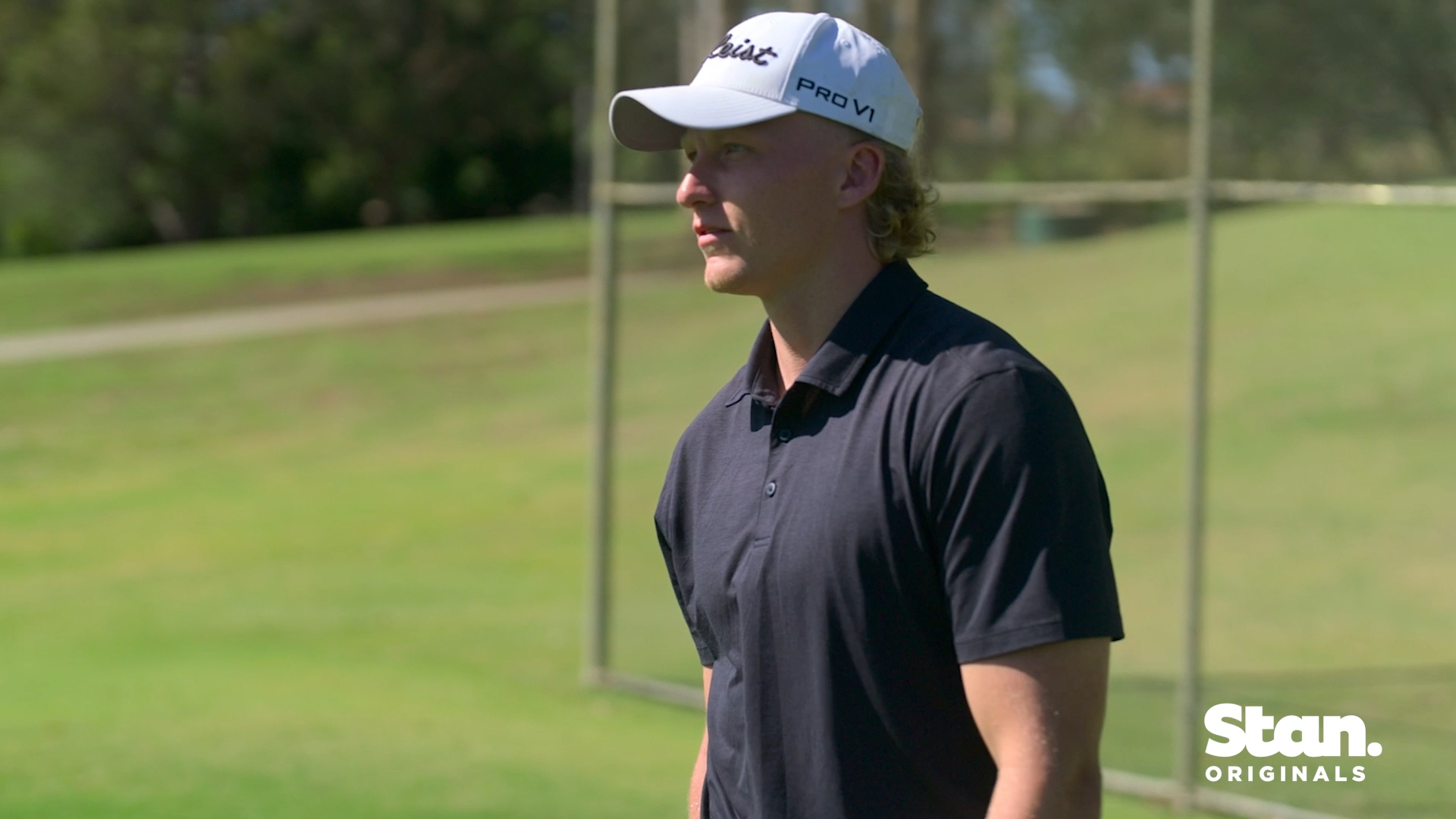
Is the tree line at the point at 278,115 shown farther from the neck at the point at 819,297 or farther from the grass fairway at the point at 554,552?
the neck at the point at 819,297

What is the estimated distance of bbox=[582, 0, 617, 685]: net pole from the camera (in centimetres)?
A: 759

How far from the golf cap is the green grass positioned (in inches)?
916

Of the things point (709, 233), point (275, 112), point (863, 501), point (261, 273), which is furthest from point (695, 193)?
point (275, 112)

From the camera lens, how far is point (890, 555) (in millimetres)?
2117

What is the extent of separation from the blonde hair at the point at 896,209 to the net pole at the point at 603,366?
509cm

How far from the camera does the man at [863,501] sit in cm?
204

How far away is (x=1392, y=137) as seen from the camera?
573 centimetres

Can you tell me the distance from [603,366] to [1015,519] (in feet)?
19.0

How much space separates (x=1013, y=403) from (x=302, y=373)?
63.7 ft

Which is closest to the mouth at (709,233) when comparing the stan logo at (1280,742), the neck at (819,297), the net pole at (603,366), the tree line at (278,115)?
the neck at (819,297)

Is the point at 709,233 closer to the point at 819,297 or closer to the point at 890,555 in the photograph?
the point at 819,297

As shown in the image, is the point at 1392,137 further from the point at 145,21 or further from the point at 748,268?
the point at 145,21

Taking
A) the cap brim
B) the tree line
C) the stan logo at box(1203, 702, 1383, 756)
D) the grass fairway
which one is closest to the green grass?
the grass fairway

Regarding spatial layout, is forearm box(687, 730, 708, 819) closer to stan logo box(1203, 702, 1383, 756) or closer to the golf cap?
the golf cap
